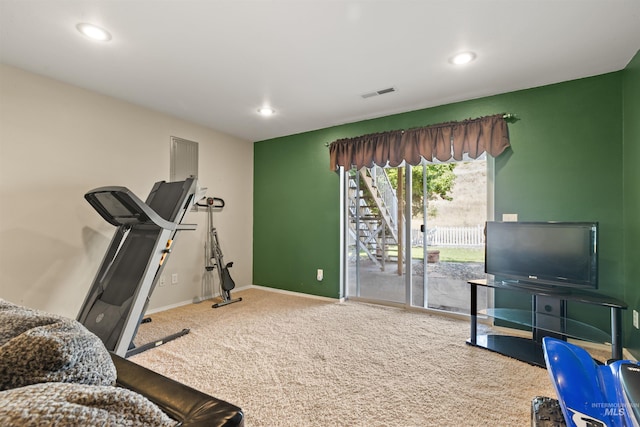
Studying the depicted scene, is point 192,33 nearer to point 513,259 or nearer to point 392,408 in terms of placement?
point 392,408

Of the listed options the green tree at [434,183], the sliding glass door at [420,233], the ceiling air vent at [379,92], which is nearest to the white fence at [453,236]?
the sliding glass door at [420,233]

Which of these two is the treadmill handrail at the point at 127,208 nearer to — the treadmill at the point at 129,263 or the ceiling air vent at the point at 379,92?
the treadmill at the point at 129,263

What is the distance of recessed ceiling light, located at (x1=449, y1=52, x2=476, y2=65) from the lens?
2.27 m

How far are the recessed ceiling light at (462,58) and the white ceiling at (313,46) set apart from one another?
0.07 meters

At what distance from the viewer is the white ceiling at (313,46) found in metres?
1.79

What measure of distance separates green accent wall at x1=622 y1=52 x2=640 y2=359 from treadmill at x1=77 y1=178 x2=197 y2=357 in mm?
3578

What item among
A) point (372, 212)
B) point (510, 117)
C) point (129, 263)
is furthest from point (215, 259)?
point (510, 117)

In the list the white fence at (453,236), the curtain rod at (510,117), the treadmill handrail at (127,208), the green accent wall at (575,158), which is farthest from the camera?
the white fence at (453,236)

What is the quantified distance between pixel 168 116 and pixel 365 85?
7.93 feet

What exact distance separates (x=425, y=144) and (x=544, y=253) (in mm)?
1558

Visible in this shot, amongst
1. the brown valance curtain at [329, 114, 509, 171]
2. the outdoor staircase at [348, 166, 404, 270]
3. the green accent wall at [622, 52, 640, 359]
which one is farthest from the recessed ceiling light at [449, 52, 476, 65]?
the outdoor staircase at [348, 166, 404, 270]

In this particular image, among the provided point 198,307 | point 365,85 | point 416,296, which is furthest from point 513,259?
point 198,307

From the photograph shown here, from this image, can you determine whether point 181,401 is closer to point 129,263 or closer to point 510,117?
point 129,263

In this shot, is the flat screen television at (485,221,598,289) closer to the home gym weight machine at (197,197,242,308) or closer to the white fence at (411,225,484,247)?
the white fence at (411,225,484,247)
